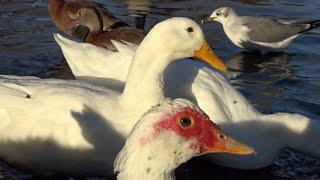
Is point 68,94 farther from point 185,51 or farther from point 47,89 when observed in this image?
point 185,51

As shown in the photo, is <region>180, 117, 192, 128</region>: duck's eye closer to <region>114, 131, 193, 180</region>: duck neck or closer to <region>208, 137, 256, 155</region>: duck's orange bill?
<region>114, 131, 193, 180</region>: duck neck

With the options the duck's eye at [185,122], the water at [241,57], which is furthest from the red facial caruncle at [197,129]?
the water at [241,57]

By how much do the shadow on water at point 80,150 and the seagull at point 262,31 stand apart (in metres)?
5.36

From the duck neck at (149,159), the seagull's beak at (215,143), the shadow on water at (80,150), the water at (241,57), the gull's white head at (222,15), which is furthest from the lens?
the gull's white head at (222,15)

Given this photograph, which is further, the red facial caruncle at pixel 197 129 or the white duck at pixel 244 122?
the white duck at pixel 244 122

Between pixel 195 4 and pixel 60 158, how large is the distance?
24.9ft

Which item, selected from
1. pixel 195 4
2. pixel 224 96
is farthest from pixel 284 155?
pixel 195 4

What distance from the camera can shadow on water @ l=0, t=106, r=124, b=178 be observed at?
20.0 feet

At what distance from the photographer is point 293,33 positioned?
11.0 m

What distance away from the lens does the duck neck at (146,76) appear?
20.6 ft

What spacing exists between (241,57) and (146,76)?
475 centimetres

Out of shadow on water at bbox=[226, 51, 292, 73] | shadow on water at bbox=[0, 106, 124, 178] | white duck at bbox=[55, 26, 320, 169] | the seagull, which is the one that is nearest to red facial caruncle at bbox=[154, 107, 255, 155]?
shadow on water at bbox=[0, 106, 124, 178]

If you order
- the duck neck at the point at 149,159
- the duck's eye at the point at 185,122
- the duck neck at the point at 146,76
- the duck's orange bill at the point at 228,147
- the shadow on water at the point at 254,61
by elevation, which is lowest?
the shadow on water at the point at 254,61

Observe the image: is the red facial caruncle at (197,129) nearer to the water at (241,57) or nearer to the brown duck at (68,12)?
the water at (241,57)
